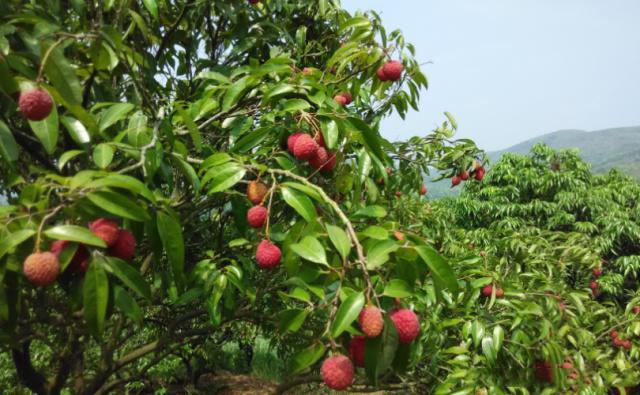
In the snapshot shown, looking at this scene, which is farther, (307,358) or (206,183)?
(206,183)

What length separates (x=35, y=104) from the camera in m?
0.85

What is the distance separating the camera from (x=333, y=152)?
4.37ft

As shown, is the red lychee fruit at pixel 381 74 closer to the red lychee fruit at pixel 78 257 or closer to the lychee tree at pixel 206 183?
the lychee tree at pixel 206 183

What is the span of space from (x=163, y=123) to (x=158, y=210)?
34 cm

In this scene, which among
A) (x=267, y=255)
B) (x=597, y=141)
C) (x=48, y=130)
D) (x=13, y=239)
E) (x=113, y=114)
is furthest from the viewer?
(x=597, y=141)

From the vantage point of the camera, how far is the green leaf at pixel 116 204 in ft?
2.50

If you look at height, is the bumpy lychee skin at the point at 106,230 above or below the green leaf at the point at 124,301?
above

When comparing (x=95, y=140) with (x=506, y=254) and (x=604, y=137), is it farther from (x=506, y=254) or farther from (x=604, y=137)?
(x=604, y=137)

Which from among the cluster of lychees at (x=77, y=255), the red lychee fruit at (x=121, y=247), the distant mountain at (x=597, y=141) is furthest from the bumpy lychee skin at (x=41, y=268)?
the distant mountain at (x=597, y=141)

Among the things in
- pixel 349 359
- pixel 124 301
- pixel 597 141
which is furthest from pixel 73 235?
pixel 597 141

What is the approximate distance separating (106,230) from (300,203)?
1.24ft

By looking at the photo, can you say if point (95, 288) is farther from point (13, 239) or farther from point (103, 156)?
point (103, 156)

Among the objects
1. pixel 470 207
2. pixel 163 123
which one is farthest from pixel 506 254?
pixel 470 207

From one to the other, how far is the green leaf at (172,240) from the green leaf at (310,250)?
250 mm
